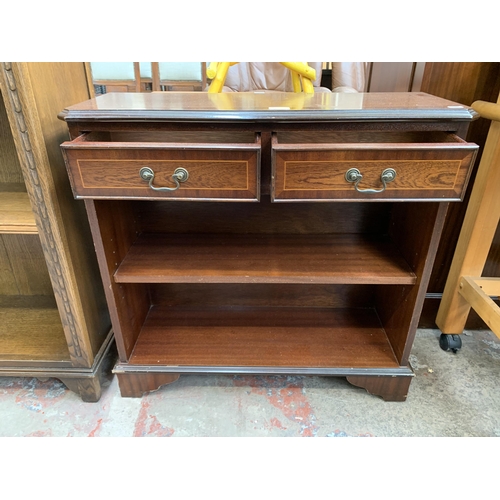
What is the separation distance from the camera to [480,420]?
99cm

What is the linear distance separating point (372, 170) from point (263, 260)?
36 cm

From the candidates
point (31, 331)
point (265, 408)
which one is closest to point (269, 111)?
point (265, 408)

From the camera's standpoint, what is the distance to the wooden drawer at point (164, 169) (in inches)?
27.8

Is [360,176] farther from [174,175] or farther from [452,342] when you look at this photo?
[452,342]

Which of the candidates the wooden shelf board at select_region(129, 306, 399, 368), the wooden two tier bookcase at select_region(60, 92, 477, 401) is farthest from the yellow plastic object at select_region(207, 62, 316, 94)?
the wooden shelf board at select_region(129, 306, 399, 368)

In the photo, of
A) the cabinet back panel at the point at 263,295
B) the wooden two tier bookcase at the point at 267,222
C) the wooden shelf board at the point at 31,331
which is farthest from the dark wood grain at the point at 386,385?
the wooden shelf board at the point at 31,331

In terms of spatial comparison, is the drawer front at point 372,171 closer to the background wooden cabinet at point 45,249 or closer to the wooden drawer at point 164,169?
the wooden drawer at point 164,169

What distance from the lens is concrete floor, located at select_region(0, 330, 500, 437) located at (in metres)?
0.96

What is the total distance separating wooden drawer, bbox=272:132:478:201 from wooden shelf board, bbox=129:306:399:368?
19.2 inches

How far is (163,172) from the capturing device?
73cm

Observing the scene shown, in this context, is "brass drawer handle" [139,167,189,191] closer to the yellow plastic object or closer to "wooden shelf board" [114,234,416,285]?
"wooden shelf board" [114,234,416,285]

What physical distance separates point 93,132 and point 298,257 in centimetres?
56

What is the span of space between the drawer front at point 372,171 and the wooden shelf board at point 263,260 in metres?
0.23

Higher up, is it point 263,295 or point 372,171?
point 372,171
